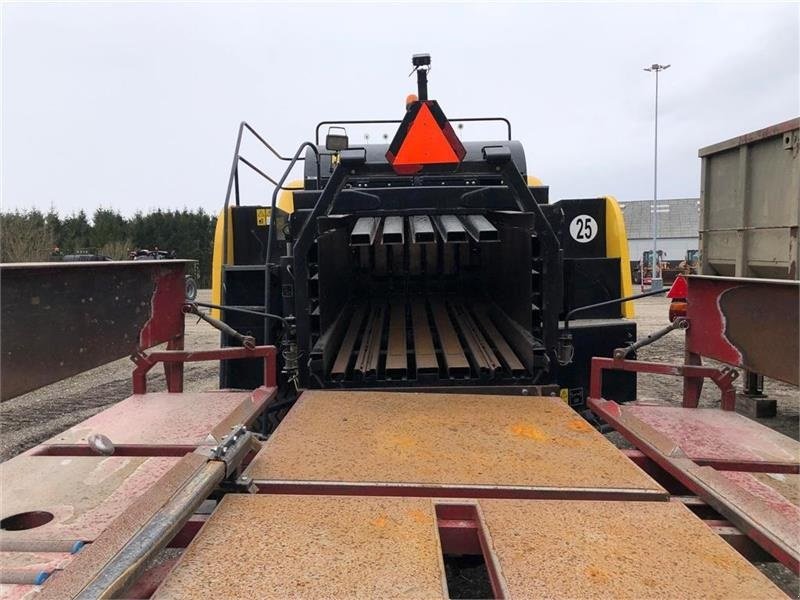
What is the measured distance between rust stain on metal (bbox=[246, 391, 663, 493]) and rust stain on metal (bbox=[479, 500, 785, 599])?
17cm

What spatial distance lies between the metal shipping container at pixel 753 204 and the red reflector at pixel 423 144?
3718 mm

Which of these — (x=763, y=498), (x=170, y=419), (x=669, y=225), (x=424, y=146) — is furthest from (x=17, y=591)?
(x=669, y=225)

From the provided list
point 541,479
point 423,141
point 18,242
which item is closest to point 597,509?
point 541,479

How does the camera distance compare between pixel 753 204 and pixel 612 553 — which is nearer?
pixel 612 553

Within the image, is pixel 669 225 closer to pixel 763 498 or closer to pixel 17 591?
pixel 763 498

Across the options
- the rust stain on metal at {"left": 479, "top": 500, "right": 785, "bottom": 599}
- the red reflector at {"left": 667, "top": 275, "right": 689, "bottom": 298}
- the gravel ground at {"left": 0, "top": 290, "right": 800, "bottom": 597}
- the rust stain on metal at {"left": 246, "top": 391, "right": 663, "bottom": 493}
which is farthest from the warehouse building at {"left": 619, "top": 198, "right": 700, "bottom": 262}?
the rust stain on metal at {"left": 479, "top": 500, "right": 785, "bottom": 599}

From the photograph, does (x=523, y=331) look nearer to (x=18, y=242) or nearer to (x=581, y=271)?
(x=581, y=271)

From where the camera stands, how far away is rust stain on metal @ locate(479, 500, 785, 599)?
4.41 feet

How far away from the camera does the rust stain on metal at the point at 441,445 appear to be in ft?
6.40

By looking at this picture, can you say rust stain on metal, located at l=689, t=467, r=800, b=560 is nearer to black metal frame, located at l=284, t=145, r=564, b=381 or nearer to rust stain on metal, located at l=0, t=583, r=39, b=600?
black metal frame, located at l=284, t=145, r=564, b=381

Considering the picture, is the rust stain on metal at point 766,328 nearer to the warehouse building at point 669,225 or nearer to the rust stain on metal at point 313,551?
the rust stain on metal at point 313,551

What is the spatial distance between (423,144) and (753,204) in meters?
4.33

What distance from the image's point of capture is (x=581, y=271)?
12.7ft

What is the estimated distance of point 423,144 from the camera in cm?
274
